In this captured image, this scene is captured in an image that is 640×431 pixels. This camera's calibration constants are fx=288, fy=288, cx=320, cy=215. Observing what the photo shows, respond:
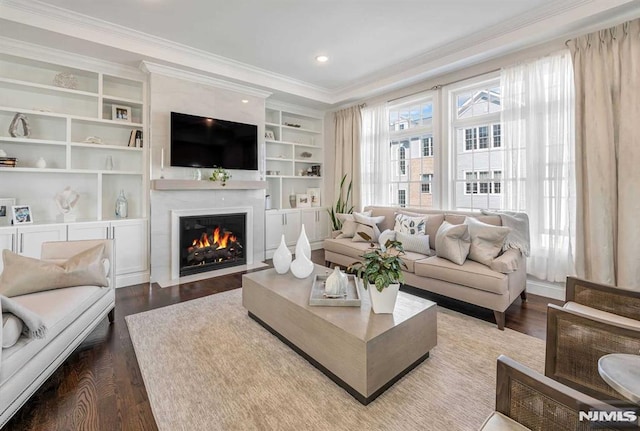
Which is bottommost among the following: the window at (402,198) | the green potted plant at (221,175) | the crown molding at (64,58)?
the window at (402,198)

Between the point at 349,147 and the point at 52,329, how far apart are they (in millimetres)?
4796

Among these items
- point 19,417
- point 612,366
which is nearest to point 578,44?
point 612,366

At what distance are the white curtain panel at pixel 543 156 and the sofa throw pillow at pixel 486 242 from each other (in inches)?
34.1

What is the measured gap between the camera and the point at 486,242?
2.89 m

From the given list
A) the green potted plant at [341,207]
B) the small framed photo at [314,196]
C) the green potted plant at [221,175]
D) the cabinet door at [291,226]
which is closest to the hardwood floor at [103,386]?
the green potted plant at [221,175]

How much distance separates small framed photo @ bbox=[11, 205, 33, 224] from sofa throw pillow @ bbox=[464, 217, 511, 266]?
4.78 m

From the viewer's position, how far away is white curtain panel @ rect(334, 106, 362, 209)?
5.36 meters

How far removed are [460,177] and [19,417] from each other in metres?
4.73

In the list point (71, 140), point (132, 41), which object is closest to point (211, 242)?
point (71, 140)

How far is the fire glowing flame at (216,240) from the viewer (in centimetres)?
423

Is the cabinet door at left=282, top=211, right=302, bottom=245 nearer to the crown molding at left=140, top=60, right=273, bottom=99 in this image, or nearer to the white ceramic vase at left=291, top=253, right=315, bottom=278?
the crown molding at left=140, top=60, right=273, bottom=99

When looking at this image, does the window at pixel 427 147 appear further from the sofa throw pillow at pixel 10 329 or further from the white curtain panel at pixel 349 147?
the sofa throw pillow at pixel 10 329

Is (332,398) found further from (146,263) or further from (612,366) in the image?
(146,263)

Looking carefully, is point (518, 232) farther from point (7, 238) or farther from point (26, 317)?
point (7, 238)
